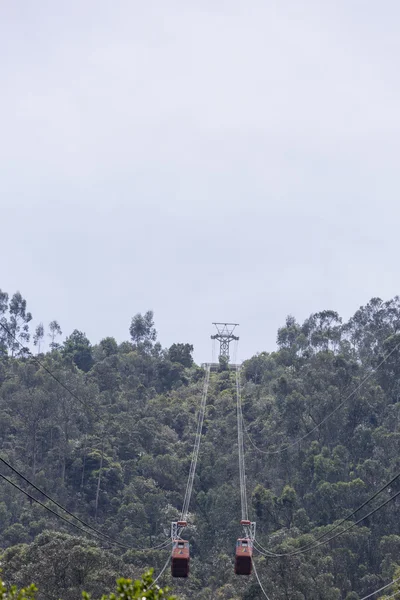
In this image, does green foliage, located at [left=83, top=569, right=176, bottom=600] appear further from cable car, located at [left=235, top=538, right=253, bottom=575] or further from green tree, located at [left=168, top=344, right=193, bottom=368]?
green tree, located at [left=168, top=344, right=193, bottom=368]

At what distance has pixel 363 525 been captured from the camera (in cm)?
Answer: 5222

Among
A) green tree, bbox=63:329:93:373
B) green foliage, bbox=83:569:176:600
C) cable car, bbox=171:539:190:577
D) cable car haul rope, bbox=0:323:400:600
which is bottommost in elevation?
green foliage, bbox=83:569:176:600

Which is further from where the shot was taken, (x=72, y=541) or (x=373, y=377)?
(x=373, y=377)

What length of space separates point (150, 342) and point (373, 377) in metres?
35.3

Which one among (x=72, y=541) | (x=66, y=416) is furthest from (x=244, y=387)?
(x=72, y=541)

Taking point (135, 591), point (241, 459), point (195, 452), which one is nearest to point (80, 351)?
point (195, 452)

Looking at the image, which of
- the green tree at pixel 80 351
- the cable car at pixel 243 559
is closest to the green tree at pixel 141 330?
the green tree at pixel 80 351

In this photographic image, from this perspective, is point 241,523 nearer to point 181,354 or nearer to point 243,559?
point 243,559

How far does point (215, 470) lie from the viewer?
62844mm

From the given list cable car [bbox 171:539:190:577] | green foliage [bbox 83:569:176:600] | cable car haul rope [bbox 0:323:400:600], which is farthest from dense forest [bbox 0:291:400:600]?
green foliage [bbox 83:569:176:600]

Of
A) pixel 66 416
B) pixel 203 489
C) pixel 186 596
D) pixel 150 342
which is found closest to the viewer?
pixel 186 596

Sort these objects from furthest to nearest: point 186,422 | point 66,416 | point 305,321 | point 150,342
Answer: point 150,342, point 305,321, point 186,422, point 66,416

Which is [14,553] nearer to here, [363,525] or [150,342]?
[363,525]

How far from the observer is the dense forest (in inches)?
1813
